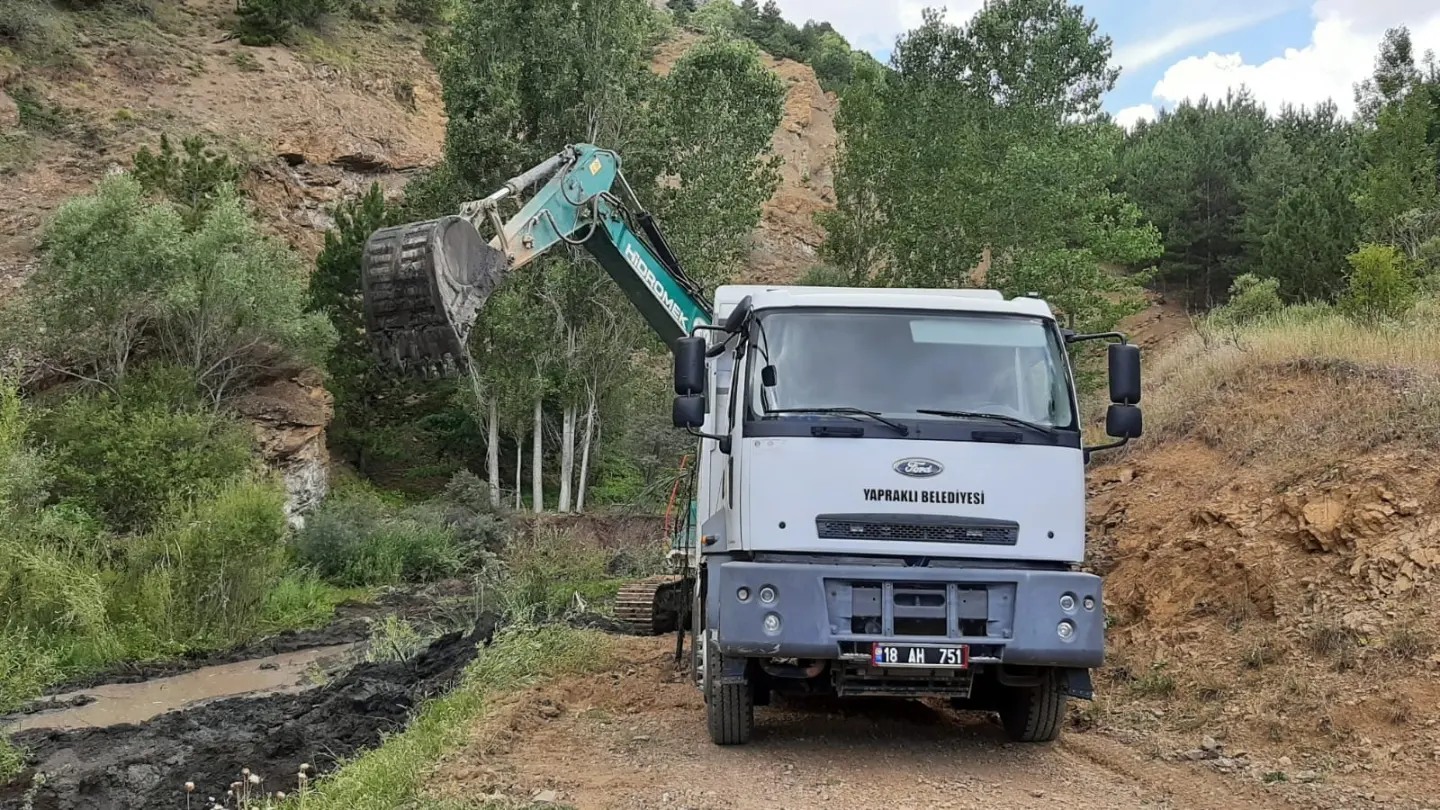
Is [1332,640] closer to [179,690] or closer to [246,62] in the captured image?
[179,690]

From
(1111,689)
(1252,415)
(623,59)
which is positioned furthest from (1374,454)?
(623,59)

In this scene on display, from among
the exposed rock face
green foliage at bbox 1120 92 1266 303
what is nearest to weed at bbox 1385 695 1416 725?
the exposed rock face

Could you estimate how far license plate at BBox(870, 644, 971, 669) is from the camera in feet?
23.4

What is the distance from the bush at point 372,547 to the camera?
80.7 ft

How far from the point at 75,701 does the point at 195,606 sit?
3497 millimetres

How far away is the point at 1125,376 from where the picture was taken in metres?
7.80

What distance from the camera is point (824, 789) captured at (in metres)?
6.99

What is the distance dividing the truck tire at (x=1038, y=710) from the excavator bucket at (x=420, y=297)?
5950mm

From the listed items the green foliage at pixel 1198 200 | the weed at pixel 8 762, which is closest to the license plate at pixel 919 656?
the weed at pixel 8 762

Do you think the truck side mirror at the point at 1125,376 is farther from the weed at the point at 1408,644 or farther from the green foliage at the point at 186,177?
the green foliage at the point at 186,177

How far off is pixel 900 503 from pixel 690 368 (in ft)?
5.49

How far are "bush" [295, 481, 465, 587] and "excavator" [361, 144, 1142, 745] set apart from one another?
17821 mm

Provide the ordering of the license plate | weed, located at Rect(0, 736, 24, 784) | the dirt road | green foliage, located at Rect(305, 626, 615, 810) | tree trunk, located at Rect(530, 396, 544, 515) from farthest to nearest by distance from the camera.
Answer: tree trunk, located at Rect(530, 396, 544, 515) → weed, located at Rect(0, 736, 24, 784) → green foliage, located at Rect(305, 626, 615, 810) → the license plate → the dirt road

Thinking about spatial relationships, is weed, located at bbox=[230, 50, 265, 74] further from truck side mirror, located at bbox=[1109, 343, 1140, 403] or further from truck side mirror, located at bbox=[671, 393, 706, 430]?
truck side mirror, located at bbox=[1109, 343, 1140, 403]
